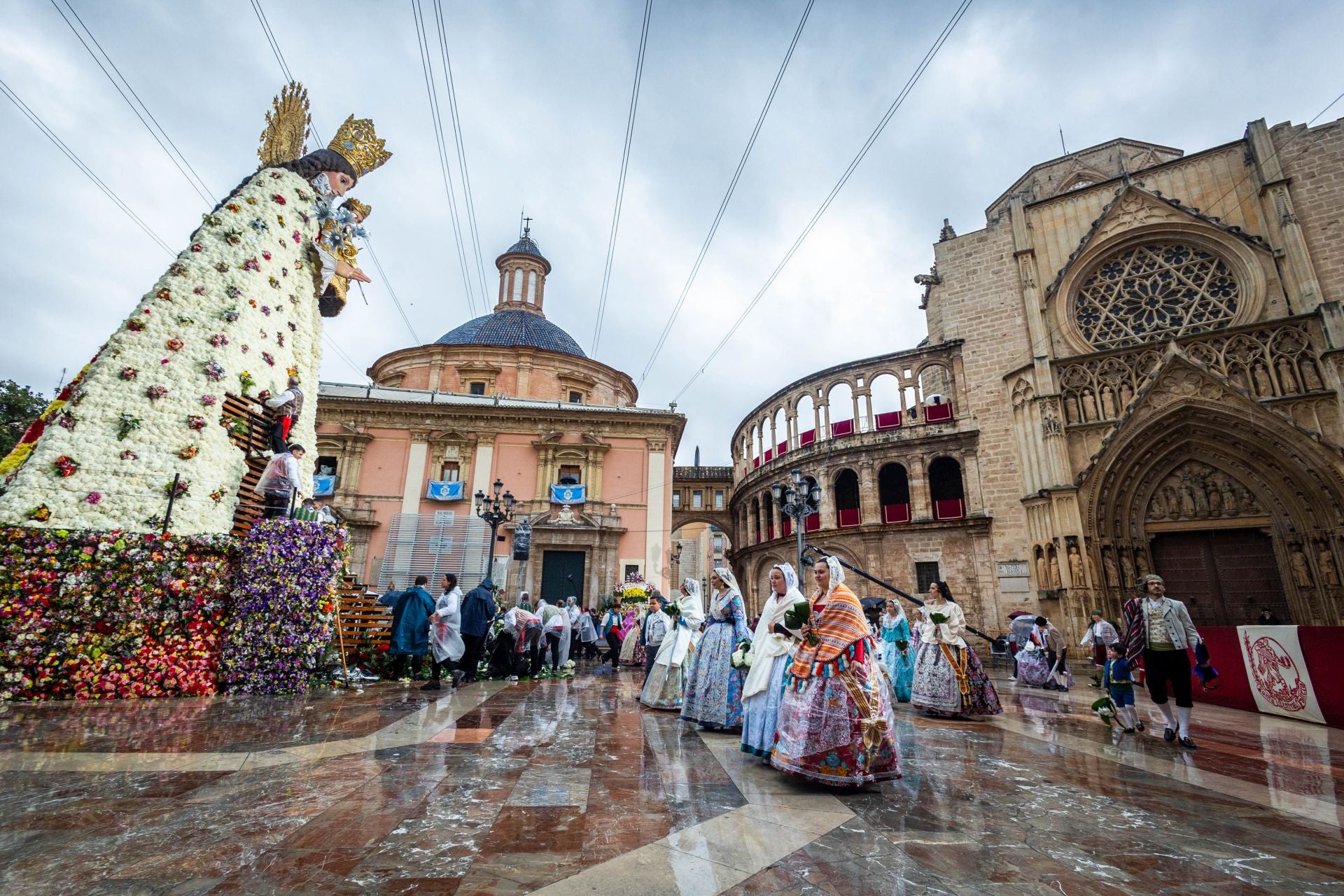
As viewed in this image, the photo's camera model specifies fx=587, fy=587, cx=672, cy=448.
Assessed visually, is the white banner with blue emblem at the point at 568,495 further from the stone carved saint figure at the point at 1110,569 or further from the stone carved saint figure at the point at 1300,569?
the stone carved saint figure at the point at 1300,569

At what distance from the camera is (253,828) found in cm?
272

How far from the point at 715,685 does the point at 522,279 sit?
1228 inches

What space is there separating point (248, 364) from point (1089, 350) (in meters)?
22.0

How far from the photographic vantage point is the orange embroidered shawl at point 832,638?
401cm

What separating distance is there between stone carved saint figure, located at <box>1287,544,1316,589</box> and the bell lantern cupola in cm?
3129

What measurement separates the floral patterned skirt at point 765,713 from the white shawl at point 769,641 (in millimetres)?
38

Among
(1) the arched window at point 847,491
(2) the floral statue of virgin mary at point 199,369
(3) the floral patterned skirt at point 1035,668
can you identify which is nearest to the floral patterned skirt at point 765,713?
(2) the floral statue of virgin mary at point 199,369

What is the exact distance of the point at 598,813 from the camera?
124 inches

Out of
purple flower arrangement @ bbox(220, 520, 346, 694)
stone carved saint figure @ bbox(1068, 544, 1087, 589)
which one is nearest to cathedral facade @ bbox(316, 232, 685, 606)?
stone carved saint figure @ bbox(1068, 544, 1087, 589)

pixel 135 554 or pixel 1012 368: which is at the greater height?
pixel 1012 368

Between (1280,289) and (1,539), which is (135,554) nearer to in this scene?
(1,539)

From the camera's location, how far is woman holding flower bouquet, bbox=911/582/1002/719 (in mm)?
7277

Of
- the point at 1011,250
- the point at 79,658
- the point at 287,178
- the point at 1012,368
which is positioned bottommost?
the point at 79,658

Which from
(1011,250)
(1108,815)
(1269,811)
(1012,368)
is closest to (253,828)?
(1108,815)
